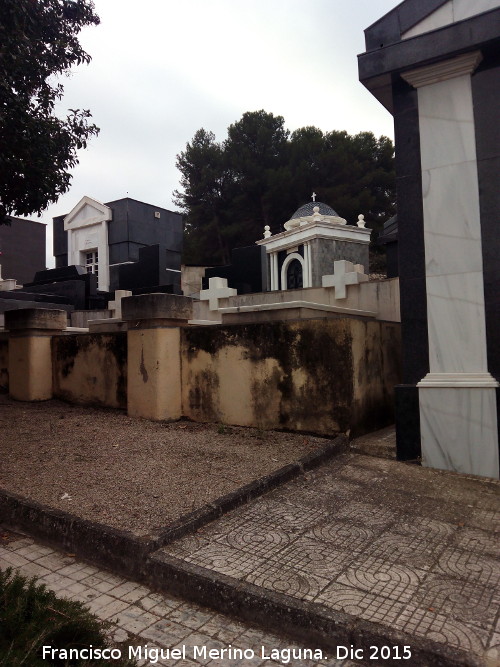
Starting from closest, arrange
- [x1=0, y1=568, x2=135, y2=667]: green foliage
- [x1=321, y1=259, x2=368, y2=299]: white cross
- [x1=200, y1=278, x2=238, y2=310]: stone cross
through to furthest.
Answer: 1. [x1=0, y1=568, x2=135, y2=667]: green foliage
2. [x1=321, y1=259, x2=368, y2=299]: white cross
3. [x1=200, y1=278, x2=238, y2=310]: stone cross

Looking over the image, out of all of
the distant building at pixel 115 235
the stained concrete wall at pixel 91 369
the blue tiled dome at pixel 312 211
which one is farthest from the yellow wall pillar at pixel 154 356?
the blue tiled dome at pixel 312 211

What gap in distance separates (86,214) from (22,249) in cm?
867

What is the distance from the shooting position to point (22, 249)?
30.3m

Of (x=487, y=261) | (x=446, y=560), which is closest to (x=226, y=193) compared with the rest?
(x=487, y=261)

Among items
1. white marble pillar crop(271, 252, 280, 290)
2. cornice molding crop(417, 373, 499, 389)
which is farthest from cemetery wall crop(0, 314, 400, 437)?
white marble pillar crop(271, 252, 280, 290)

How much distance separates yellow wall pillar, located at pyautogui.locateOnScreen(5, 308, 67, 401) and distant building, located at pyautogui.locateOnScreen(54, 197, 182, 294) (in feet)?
42.1

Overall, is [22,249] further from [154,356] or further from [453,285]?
[453,285]

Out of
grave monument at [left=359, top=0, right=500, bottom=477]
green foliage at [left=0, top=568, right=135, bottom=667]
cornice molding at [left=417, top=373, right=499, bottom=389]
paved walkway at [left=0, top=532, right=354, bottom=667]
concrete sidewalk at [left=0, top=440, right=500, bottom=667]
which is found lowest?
paved walkway at [left=0, top=532, right=354, bottom=667]

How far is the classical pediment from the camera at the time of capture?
23.4 metres

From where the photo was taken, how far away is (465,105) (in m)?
5.07

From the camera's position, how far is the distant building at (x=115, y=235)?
2275cm

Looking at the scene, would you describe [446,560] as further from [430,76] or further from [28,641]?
[430,76]

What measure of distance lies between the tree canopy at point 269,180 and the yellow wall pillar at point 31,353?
2599cm

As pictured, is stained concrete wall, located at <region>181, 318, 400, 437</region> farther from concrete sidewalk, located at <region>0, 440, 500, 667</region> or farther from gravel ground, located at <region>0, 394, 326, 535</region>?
concrete sidewalk, located at <region>0, 440, 500, 667</region>
